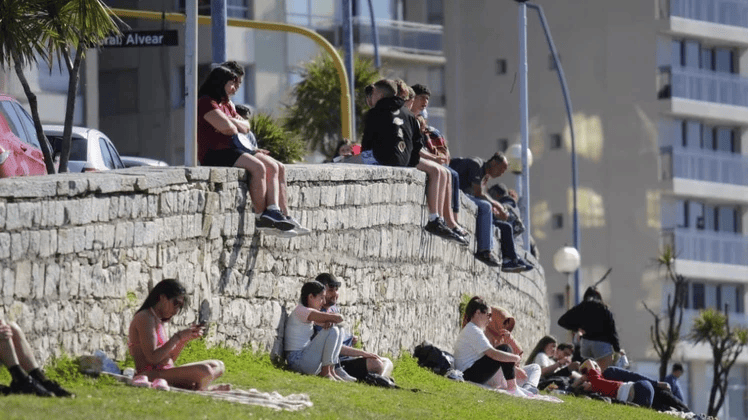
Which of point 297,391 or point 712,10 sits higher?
point 712,10

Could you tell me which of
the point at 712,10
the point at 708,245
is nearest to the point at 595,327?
the point at 708,245

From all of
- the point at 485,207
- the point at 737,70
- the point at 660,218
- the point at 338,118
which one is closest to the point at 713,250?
the point at 660,218

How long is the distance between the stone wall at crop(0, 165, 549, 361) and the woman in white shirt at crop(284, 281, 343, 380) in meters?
0.21

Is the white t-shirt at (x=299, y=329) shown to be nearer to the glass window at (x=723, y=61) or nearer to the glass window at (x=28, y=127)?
the glass window at (x=28, y=127)

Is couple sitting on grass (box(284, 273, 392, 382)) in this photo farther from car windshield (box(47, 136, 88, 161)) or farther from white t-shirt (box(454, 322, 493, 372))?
car windshield (box(47, 136, 88, 161))

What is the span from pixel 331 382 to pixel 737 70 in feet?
161

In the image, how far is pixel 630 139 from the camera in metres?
59.3

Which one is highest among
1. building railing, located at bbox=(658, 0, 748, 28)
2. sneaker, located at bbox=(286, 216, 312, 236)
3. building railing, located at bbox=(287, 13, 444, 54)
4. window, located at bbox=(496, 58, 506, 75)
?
building railing, located at bbox=(658, 0, 748, 28)

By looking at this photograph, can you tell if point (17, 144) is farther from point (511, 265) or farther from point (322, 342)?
point (511, 265)

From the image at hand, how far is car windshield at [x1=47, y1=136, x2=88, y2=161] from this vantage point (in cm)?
2161

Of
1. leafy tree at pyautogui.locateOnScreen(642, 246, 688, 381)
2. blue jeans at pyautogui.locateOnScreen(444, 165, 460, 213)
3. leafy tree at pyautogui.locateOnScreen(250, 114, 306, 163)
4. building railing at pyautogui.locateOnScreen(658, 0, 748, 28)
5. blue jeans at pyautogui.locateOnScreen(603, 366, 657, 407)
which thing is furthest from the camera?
building railing at pyautogui.locateOnScreen(658, 0, 748, 28)

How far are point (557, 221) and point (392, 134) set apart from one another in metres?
40.2

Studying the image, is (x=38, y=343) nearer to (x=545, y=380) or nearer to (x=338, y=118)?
(x=545, y=380)

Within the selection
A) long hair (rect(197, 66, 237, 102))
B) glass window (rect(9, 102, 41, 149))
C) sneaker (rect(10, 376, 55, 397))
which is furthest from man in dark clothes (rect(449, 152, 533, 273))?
sneaker (rect(10, 376, 55, 397))
